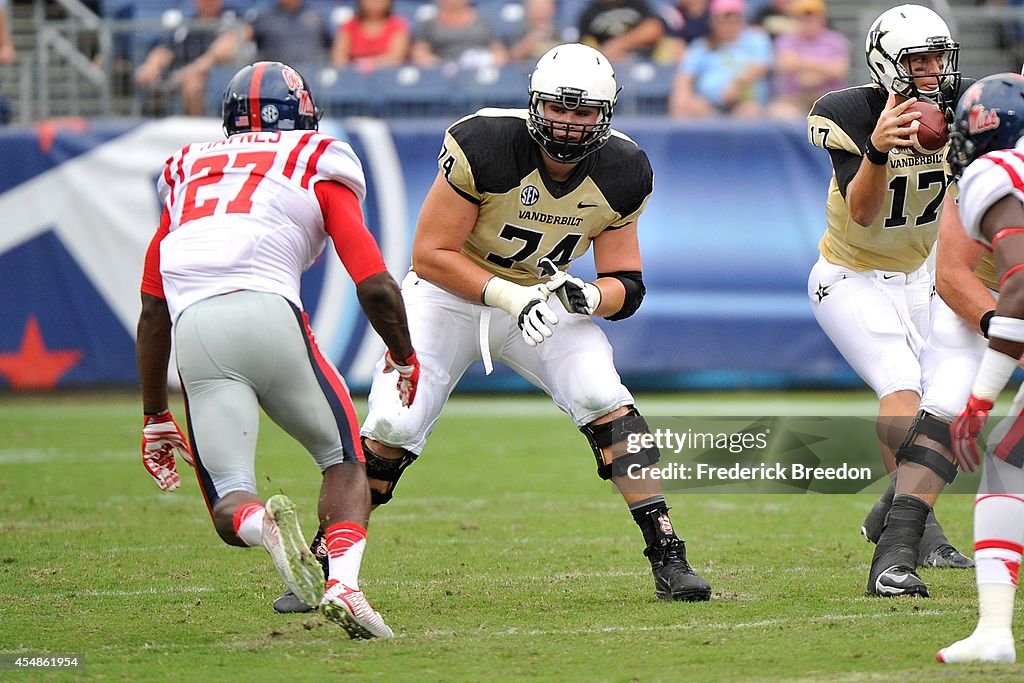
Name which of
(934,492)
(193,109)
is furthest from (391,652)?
(193,109)

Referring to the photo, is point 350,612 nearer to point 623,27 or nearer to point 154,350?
point 154,350

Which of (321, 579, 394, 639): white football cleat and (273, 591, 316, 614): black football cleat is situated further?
(273, 591, 316, 614): black football cleat

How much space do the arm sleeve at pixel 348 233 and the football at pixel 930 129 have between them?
2088mm

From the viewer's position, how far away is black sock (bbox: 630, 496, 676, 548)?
4.76 m

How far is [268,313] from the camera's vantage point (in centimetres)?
397

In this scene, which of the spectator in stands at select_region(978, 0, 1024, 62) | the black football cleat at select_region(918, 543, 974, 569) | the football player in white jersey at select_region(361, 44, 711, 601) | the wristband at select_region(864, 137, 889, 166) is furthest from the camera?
the spectator in stands at select_region(978, 0, 1024, 62)

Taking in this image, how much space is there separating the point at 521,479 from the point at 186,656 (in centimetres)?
387

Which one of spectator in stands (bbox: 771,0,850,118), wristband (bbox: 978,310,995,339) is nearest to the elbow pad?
wristband (bbox: 978,310,995,339)

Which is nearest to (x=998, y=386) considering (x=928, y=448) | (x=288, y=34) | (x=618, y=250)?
(x=928, y=448)

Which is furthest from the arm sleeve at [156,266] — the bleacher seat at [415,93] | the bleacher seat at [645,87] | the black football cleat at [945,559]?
the bleacher seat at [645,87]

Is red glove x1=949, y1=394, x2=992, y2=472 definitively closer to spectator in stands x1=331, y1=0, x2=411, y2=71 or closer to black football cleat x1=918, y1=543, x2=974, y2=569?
black football cleat x1=918, y1=543, x2=974, y2=569

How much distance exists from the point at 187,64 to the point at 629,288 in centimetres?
780

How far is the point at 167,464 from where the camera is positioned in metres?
4.49

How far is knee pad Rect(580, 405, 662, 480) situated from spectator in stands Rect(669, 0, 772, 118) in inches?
271
